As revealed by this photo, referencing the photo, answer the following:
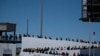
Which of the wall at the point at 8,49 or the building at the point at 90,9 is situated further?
the wall at the point at 8,49

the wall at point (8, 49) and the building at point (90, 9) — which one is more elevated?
the building at point (90, 9)

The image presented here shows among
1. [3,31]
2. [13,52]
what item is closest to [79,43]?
[13,52]

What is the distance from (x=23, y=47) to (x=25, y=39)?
1289mm

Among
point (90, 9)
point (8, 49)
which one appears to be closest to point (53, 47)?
point (8, 49)

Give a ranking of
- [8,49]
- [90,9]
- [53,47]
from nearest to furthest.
Answer: [90,9] → [8,49] → [53,47]

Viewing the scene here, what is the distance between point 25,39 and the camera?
6306cm

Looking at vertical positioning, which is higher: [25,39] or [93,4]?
[93,4]

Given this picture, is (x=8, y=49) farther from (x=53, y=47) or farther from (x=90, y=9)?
(x=90, y=9)

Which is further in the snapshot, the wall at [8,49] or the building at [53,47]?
the wall at [8,49]

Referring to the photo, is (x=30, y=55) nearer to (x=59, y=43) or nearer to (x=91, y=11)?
(x=59, y=43)

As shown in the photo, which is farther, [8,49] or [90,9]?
[8,49]

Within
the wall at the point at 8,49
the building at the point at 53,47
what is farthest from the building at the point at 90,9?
the wall at the point at 8,49

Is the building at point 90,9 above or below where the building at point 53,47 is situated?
above

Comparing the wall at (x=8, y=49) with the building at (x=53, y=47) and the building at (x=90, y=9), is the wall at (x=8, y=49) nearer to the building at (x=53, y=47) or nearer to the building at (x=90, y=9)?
the building at (x=53, y=47)
